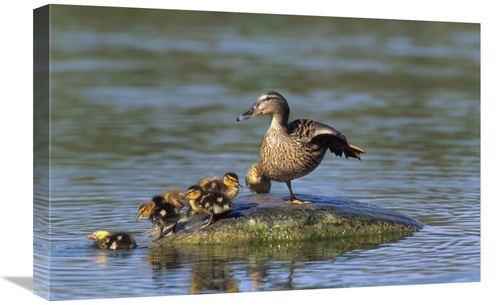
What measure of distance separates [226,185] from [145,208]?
2.83 ft

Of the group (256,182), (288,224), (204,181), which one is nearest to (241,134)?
(256,182)

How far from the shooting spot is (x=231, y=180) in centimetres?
1273

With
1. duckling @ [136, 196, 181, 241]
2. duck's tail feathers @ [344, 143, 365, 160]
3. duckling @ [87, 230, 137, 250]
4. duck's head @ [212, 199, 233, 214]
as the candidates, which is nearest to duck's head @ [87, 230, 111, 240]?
duckling @ [87, 230, 137, 250]

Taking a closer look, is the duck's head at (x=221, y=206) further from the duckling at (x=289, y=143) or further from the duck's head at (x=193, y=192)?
the duckling at (x=289, y=143)

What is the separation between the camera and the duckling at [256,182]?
1334cm

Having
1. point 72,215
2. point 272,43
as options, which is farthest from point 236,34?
point 72,215

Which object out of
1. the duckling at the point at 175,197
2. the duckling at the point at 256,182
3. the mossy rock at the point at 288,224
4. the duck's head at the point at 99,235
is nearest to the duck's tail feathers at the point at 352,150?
the mossy rock at the point at 288,224

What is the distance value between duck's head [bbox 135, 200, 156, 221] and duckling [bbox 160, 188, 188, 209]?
11.5 inches

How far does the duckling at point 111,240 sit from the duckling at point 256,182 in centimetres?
168

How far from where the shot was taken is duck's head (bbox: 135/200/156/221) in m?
12.4

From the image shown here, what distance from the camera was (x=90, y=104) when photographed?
13000mm

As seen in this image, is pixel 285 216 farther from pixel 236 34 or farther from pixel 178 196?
pixel 236 34

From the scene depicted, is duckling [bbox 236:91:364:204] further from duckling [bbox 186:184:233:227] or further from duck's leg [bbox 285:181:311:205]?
duckling [bbox 186:184:233:227]

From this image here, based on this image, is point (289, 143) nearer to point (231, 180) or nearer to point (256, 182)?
point (231, 180)
